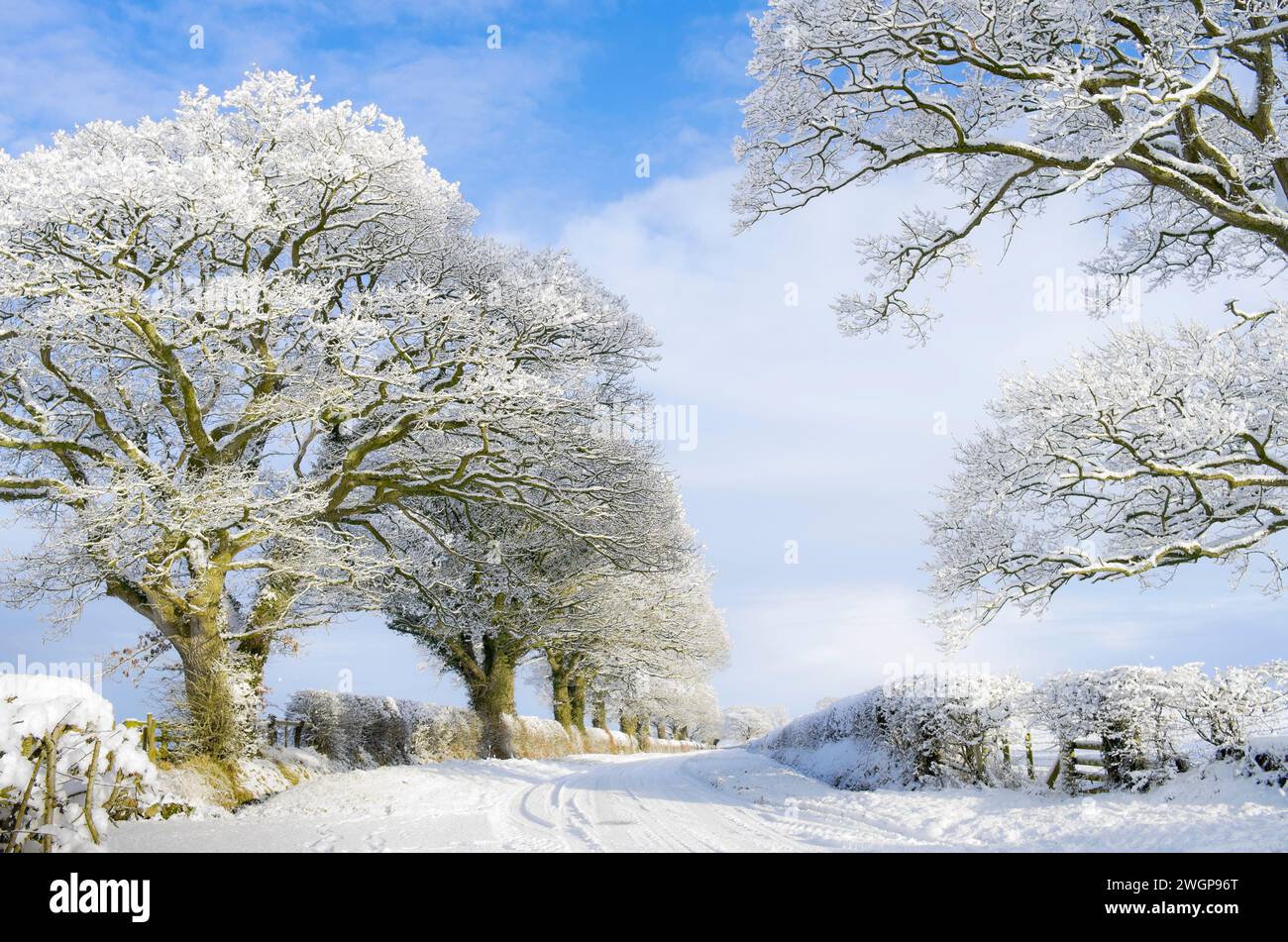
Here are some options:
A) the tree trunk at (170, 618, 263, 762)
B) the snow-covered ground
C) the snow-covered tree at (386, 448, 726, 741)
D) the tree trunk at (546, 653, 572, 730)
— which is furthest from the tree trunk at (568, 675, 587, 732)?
the tree trunk at (170, 618, 263, 762)

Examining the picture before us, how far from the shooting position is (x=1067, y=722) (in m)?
11.8

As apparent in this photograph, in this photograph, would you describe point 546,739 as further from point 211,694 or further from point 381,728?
point 211,694

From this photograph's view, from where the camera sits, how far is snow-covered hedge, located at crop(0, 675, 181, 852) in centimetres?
568

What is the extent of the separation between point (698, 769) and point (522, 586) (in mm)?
6339

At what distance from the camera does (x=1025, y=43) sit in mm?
10289

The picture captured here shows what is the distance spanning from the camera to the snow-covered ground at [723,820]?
811 centimetres

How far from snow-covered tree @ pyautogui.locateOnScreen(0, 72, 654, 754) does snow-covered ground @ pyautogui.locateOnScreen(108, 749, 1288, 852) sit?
4.25 meters

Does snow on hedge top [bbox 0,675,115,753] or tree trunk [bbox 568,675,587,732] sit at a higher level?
snow on hedge top [bbox 0,675,115,753]

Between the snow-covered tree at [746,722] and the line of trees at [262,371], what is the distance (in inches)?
3055

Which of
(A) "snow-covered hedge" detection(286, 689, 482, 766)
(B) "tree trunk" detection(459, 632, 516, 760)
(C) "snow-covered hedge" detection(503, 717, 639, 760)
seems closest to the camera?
(A) "snow-covered hedge" detection(286, 689, 482, 766)

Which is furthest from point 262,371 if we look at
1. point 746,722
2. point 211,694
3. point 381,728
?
point 746,722

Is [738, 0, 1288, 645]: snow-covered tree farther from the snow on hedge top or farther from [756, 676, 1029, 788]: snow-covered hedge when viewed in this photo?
the snow on hedge top
